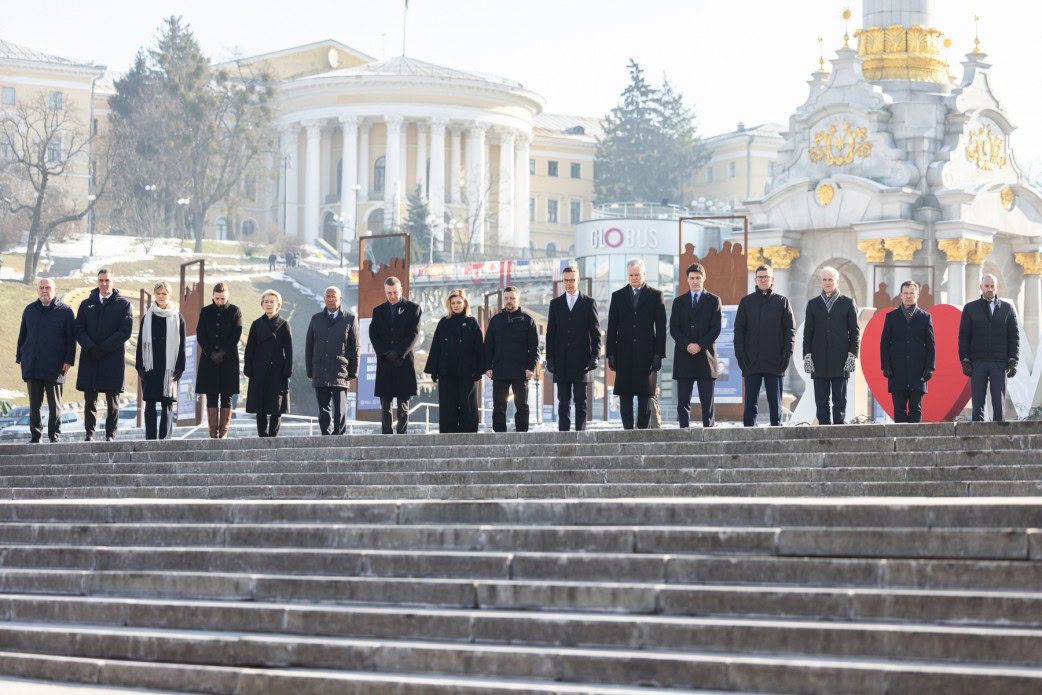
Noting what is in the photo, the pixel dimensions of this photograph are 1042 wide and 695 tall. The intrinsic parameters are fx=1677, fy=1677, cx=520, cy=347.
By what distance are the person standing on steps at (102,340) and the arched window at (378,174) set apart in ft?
241

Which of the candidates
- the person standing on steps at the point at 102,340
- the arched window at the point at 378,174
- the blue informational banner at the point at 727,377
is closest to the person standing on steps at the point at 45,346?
the person standing on steps at the point at 102,340

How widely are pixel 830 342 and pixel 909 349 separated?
681 millimetres

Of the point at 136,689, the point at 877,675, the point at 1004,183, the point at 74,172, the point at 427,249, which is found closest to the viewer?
the point at 877,675

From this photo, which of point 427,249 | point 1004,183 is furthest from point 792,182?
point 427,249

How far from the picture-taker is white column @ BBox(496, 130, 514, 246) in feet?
292

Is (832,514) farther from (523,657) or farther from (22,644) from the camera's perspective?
(22,644)

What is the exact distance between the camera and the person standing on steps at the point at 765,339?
44.6ft

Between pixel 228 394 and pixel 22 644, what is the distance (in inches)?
219

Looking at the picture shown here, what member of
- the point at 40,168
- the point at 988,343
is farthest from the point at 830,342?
the point at 40,168

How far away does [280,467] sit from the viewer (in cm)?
1200

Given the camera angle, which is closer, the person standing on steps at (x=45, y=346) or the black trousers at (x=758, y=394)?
the black trousers at (x=758, y=394)

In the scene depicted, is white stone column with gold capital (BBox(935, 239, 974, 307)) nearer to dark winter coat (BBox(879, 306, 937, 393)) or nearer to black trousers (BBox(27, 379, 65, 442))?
dark winter coat (BBox(879, 306, 937, 393))

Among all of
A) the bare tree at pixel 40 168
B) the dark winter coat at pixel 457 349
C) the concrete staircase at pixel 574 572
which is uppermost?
the bare tree at pixel 40 168

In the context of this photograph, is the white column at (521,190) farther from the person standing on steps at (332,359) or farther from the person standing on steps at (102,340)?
the person standing on steps at (102,340)
